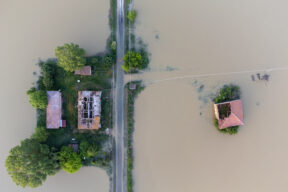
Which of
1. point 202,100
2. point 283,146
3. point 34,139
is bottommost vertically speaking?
point 283,146

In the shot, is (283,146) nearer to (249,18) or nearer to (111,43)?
(249,18)

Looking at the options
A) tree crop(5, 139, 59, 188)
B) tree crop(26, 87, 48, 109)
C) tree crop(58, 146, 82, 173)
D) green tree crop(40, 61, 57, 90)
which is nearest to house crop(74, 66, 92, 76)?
green tree crop(40, 61, 57, 90)

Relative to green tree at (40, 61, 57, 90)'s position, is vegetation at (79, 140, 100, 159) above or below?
below

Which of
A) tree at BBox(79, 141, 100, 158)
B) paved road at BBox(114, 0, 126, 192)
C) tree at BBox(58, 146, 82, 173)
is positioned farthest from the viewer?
paved road at BBox(114, 0, 126, 192)

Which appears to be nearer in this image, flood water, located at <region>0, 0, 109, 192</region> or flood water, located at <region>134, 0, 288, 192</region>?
flood water, located at <region>134, 0, 288, 192</region>

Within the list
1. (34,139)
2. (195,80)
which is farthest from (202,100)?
(34,139)

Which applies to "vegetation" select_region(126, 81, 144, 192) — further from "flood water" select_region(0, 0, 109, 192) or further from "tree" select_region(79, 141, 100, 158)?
"flood water" select_region(0, 0, 109, 192)

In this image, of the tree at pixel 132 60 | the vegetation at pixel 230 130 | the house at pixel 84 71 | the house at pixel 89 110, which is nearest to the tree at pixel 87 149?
the house at pixel 89 110
